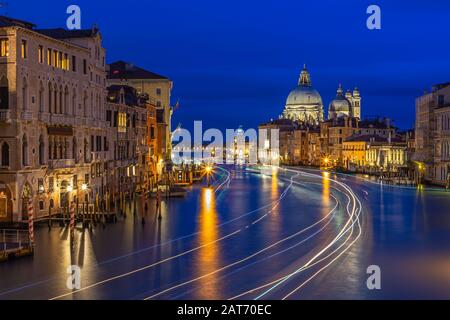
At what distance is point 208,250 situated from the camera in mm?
24922

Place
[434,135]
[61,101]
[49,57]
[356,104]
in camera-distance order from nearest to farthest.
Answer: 1. [49,57]
2. [61,101]
3. [434,135]
4. [356,104]

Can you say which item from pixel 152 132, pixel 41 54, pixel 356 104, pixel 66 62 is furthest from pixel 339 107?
pixel 41 54

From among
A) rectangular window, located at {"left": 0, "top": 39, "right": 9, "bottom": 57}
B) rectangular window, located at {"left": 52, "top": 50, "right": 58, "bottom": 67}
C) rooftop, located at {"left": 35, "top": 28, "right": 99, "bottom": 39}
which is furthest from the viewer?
rooftop, located at {"left": 35, "top": 28, "right": 99, "bottom": 39}

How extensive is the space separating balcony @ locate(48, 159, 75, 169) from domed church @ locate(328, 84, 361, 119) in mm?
113062

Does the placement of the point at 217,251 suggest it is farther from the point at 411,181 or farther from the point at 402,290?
the point at 411,181

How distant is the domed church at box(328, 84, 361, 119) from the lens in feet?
489

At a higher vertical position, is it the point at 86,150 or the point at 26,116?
the point at 26,116

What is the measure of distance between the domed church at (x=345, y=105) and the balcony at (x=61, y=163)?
113062 millimetres

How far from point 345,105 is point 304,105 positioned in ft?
99.6

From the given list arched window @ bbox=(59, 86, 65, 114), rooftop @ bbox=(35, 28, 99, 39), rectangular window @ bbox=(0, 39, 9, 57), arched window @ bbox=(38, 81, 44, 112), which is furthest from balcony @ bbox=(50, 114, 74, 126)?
rooftop @ bbox=(35, 28, 99, 39)

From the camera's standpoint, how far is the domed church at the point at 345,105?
149000 millimetres

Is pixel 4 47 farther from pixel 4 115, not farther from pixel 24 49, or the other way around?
pixel 4 115

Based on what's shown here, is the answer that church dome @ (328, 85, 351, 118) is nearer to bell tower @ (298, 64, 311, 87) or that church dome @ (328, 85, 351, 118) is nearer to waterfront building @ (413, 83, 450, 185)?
bell tower @ (298, 64, 311, 87)

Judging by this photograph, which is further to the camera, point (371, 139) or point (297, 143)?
point (297, 143)
